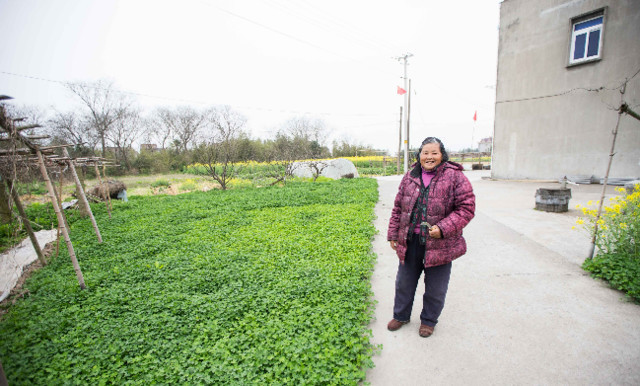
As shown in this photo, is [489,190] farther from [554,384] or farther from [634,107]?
[554,384]

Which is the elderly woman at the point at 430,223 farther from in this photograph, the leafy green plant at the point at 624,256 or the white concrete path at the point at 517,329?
the leafy green plant at the point at 624,256

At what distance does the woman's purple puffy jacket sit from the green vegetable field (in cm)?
107

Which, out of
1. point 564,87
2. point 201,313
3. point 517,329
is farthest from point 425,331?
point 564,87

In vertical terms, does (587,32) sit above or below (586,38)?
above

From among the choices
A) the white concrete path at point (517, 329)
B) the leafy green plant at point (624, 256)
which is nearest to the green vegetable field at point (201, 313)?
the white concrete path at point (517, 329)

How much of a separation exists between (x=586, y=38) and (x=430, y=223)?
48.7 ft

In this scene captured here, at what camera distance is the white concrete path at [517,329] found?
Answer: 2103mm

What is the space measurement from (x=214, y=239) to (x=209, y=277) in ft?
6.32

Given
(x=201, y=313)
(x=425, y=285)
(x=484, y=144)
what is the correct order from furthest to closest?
(x=484, y=144)
(x=201, y=313)
(x=425, y=285)

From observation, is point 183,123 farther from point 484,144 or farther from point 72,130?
point 484,144

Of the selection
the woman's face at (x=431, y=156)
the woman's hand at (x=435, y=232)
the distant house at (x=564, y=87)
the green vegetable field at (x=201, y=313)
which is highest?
the distant house at (x=564, y=87)

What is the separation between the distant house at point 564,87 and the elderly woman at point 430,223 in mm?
11622

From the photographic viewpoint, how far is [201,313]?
10.1 ft

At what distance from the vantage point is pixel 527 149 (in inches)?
506
